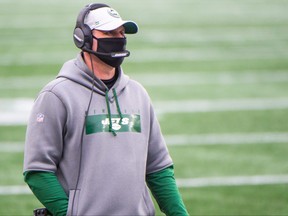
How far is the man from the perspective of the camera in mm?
4363

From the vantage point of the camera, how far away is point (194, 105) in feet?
42.0

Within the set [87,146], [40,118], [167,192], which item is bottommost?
[167,192]

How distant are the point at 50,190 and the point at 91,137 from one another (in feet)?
1.09

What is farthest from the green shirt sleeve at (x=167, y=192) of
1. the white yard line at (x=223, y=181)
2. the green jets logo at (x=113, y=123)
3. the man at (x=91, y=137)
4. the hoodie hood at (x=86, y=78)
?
the white yard line at (x=223, y=181)

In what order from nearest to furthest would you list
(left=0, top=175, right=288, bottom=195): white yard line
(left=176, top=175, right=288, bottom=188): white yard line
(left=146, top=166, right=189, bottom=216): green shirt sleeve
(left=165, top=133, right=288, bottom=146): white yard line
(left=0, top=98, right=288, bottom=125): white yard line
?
(left=146, top=166, right=189, bottom=216): green shirt sleeve → (left=0, top=175, right=288, bottom=195): white yard line → (left=176, top=175, right=288, bottom=188): white yard line → (left=165, top=133, right=288, bottom=146): white yard line → (left=0, top=98, right=288, bottom=125): white yard line

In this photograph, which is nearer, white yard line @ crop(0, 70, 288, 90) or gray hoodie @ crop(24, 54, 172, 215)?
gray hoodie @ crop(24, 54, 172, 215)

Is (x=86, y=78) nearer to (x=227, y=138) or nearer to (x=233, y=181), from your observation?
(x=233, y=181)

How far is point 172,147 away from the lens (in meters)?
10.5

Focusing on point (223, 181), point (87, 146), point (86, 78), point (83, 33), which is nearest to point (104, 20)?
point (83, 33)

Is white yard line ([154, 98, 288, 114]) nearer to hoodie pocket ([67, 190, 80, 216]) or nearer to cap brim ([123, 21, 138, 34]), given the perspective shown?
cap brim ([123, 21, 138, 34])

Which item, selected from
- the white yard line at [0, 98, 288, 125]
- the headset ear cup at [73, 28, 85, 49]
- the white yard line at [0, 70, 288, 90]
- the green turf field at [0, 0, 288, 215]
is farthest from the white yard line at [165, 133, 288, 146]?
the headset ear cup at [73, 28, 85, 49]

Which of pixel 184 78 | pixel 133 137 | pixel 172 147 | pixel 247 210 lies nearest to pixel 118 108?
pixel 133 137

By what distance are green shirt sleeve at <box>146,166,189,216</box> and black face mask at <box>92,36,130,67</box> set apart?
0.66 metres

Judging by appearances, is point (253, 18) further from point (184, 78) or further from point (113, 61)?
point (113, 61)
